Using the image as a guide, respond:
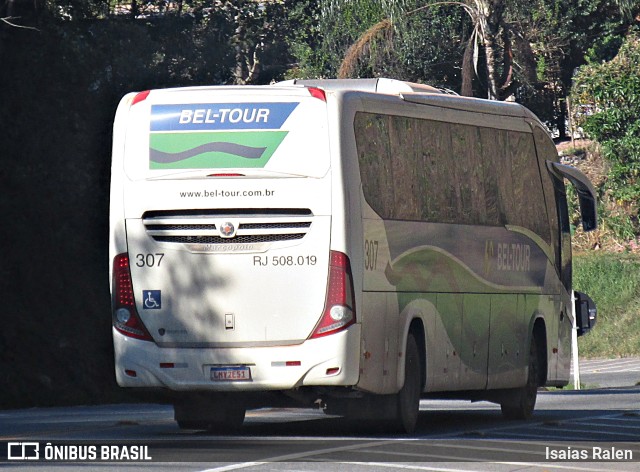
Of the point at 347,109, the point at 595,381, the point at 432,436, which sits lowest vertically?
the point at 595,381

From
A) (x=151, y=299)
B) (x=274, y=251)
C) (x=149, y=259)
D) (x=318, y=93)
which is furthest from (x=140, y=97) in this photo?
(x=274, y=251)

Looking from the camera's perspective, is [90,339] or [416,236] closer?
[416,236]

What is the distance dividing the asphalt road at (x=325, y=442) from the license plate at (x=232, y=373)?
1.95ft

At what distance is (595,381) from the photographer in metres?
33.0

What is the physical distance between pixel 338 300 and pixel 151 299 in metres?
1.87

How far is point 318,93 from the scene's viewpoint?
15.2m

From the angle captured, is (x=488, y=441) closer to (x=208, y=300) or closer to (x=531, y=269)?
(x=208, y=300)

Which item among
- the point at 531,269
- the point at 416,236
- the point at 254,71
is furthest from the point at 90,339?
the point at 254,71

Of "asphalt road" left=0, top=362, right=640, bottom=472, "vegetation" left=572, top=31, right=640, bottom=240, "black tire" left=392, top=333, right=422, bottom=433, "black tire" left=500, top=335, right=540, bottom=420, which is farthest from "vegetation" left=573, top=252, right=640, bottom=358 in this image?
"black tire" left=392, top=333, right=422, bottom=433

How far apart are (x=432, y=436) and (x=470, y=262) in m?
2.64

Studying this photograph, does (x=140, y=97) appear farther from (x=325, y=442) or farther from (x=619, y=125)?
(x=619, y=125)

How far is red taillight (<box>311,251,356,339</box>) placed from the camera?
1474 centimetres

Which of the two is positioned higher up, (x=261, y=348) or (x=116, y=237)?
(x=116, y=237)

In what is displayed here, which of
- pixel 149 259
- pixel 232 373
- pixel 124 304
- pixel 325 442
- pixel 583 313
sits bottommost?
pixel 325 442
